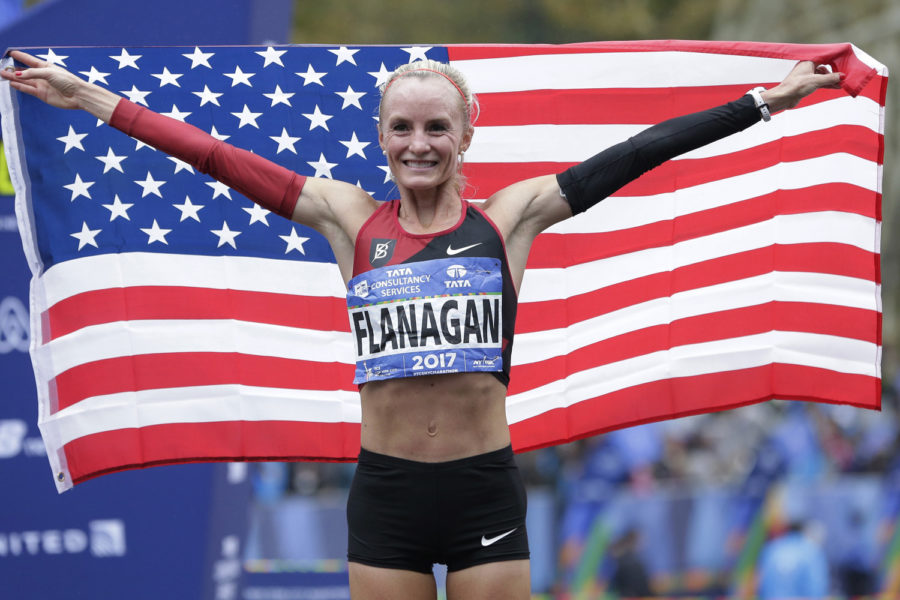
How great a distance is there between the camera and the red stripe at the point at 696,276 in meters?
5.50

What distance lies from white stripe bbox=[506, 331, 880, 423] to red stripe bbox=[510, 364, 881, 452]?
0.03 metres

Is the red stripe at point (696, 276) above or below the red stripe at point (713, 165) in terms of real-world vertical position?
below

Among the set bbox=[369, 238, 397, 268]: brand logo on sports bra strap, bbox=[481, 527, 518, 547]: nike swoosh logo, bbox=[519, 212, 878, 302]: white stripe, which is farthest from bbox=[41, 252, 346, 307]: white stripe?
bbox=[481, 527, 518, 547]: nike swoosh logo

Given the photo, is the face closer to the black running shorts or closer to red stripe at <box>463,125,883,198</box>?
the black running shorts

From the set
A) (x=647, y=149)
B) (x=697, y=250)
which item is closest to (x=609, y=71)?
(x=697, y=250)

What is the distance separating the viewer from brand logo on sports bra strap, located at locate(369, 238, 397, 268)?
Answer: 165 inches

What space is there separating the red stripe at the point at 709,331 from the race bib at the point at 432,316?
1518mm

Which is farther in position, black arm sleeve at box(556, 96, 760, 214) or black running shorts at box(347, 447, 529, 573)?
black arm sleeve at box(556, 96, 760, 214)

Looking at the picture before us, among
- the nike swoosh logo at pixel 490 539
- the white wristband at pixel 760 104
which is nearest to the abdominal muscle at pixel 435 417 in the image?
the nike swoosh logo at pixel 490 539

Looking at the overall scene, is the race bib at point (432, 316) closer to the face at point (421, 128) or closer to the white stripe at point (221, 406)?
the face at point (421, 128)

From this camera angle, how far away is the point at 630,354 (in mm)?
5566

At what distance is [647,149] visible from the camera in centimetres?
429

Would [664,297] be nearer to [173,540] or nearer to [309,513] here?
[173,540]

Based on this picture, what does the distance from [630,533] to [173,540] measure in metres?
4.33
